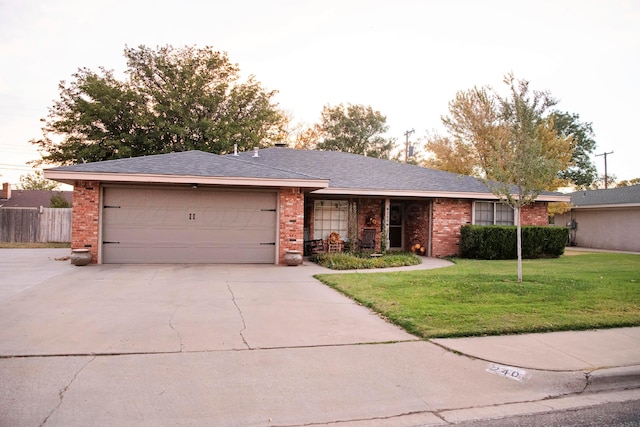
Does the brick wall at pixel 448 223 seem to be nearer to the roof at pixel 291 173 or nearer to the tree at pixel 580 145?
the roof at pixel 291 173

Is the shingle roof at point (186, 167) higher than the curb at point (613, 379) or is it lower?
higher

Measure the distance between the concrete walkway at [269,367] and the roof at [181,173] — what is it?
484cm

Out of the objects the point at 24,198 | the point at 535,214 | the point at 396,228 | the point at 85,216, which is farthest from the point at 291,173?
the point at 24,198

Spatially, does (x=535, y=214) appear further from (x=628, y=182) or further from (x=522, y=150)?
(x=628, y=182)

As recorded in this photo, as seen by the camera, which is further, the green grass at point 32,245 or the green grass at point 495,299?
the green grass at point 32,245

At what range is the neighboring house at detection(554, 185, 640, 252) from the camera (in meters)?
22.2

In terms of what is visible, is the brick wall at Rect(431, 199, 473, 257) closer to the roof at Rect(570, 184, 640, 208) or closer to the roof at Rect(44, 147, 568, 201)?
the roof at Rect(44, 147, 568, 201)

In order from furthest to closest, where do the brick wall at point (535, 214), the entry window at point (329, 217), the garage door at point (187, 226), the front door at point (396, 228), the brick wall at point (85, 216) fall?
the front door at point (396, 228) < the brick wall at point (535, 214) < the entry window at point (329, 217) < the garage door at point (187, 226) < the brick wall at point (85, 216)

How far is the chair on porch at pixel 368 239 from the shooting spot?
16641 millimetres

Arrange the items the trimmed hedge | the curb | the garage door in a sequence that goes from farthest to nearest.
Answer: the trimmed hedge
the garage door
the curb

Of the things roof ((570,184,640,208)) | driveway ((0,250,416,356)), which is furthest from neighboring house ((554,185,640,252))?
driveway ((0,250,416,356))

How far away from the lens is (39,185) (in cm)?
6050

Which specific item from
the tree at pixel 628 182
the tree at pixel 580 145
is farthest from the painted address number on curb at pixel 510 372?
the tree at pixel 628 182

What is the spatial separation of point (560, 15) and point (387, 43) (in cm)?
526
